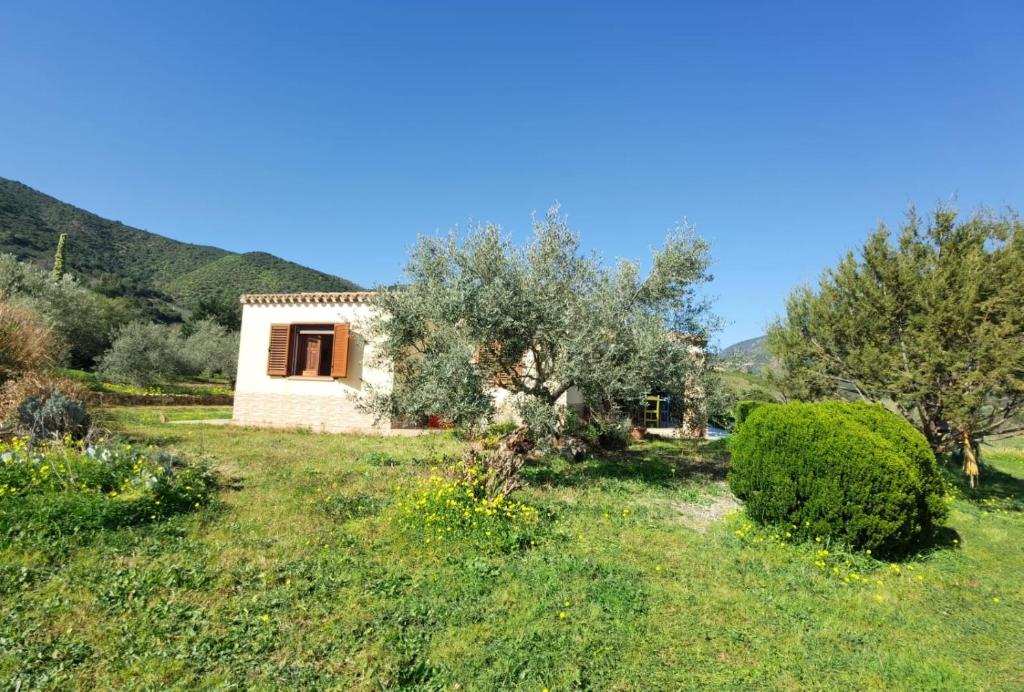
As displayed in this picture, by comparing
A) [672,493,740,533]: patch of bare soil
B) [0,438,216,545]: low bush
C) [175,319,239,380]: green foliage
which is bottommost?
[672,493,740,533]: patch of bare soil

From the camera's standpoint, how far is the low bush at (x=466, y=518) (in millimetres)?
5211

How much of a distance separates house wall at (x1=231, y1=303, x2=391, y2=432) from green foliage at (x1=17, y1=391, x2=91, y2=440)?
6.09 metres

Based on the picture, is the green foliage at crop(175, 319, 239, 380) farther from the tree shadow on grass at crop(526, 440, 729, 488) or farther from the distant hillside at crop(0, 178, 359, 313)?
the tree shadow on grass at crop(526, 440, 729, 488)

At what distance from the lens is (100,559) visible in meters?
4.35

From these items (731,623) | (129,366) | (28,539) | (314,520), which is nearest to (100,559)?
(28,539)

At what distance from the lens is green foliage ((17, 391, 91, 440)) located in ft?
24.2

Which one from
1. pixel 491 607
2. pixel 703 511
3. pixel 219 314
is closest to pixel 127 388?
pixel 703 511

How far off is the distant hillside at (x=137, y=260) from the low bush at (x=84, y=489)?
44.9 m

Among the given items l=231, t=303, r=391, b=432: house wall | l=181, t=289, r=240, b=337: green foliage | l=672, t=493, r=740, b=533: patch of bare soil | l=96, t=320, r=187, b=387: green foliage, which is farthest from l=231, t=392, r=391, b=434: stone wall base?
l=181, t=289, r=240, b=337: green foliage

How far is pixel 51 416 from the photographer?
298 inches

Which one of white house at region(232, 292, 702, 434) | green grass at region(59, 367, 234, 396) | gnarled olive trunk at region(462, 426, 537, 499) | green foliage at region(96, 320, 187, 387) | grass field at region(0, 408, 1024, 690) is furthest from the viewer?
green foliage at region(96, 320, 187, 387)

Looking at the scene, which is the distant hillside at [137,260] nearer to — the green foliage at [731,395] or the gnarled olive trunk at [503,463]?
the green foliage at [731,395]

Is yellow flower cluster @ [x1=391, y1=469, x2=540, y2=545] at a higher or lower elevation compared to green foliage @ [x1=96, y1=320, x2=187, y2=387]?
lower

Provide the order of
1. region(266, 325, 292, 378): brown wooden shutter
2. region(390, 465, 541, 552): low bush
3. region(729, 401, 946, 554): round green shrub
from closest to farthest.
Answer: region(390, 465, 541, 552): low bush, region(729, 401, 946, 554): round green shrub, region(266, 325, 292, 378): brown wooden shutter
